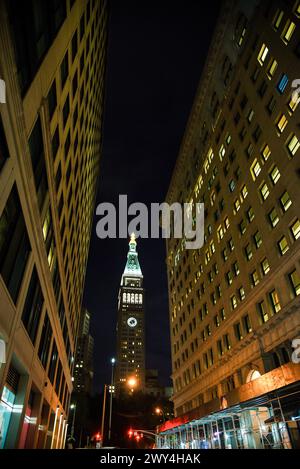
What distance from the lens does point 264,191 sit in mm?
30984

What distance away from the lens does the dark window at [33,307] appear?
2002 cm

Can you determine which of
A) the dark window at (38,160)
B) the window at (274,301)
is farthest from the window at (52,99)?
the window at (274,301)

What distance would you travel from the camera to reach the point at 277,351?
84.8 ft

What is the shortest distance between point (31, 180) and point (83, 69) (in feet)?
54.2

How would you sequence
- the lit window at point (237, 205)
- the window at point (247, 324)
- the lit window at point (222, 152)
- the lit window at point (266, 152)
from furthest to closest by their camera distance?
the lit window at point (222, 152) → the lit window at point (237, 205) → the window at point (247, 324) → the lit window at point (266, 152)

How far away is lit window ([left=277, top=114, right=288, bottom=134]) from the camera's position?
28125 mm

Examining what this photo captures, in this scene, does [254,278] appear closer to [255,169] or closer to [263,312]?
[263,312]

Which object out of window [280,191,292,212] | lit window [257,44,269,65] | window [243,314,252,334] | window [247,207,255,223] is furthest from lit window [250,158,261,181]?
window [243,314,252,334]

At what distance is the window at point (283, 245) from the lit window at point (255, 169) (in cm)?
833

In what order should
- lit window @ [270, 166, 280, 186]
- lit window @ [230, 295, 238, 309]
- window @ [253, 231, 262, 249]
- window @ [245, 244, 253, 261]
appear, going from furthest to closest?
lit window @ [230, 295, 238, 309]
window @ [245, 244, 253, 261]
window @ [253, 231, 262, 249]
lit window @ [270, 166, 280, 186]

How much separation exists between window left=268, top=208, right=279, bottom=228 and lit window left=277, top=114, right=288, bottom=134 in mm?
7292

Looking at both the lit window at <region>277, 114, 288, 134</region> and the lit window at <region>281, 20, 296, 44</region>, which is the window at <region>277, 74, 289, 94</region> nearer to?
the lit window at <region>277, 114, 288, 134</region>

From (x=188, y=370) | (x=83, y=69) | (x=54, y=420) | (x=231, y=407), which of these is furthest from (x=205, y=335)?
(x=83, y=69)

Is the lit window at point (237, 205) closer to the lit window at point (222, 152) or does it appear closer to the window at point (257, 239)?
the window at point (257, 239)
